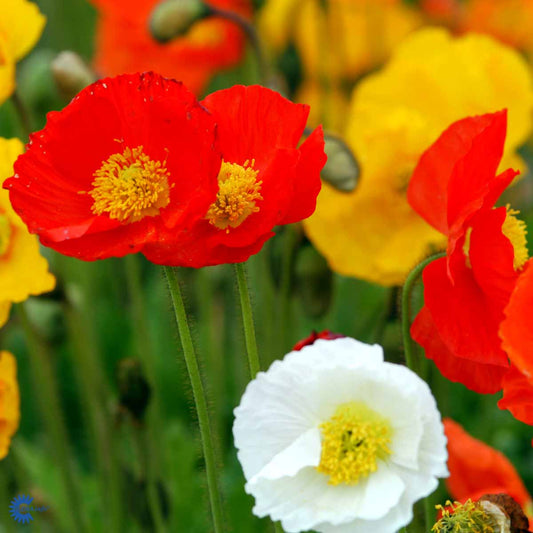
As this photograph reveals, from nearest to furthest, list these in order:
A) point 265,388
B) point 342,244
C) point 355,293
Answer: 1. point 265,388
2. point 342,244
3. point 355,293

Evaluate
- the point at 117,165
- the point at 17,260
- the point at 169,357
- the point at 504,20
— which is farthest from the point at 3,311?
the point at 504,20

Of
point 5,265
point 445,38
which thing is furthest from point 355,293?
point 5,265

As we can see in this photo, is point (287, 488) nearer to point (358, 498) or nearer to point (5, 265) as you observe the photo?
point (358, 498)

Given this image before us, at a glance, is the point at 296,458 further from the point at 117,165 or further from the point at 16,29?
the point at 16,29

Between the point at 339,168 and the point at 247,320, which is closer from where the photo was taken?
the point at 247,320

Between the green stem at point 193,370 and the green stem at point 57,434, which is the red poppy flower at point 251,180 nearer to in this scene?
the green stem at point 193,370

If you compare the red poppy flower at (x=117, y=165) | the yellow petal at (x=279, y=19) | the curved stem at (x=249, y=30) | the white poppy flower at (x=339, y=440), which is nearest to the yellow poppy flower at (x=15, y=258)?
the red poppy flower at (x=117, y=165)
